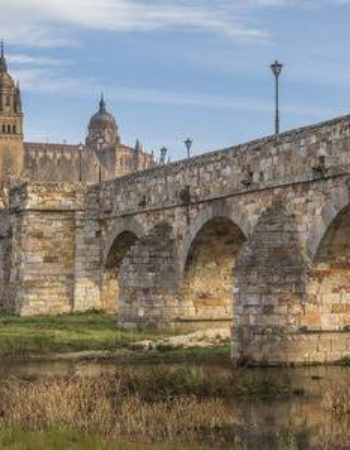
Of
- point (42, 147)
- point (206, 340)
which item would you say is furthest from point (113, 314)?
point (42, 147)

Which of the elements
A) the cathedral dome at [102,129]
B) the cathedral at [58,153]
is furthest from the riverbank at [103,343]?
the cathedral dome at [102,129]

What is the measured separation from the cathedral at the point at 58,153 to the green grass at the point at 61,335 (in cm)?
10680

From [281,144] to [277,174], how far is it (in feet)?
2.17

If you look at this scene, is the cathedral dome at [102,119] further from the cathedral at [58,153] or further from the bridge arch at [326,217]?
the bridge arch at [326,217]

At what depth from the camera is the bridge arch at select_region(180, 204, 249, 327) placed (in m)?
27.9

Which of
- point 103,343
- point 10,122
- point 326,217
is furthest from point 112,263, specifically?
point 10,122

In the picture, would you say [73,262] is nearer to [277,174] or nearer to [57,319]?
[57,319]

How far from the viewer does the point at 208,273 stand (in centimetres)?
2888

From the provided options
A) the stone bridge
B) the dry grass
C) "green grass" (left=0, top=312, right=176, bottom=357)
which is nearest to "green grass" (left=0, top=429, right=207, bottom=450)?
the dry grass

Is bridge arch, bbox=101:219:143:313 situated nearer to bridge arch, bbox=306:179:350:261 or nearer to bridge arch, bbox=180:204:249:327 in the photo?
bridge arch, bbox=180:204:249:327

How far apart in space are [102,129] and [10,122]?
17.8 meters

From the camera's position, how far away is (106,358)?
2214 centimetres

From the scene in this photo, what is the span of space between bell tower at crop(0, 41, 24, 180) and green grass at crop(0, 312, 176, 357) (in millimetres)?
112550

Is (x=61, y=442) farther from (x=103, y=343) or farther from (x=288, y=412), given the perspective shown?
(x=103, y=343)
